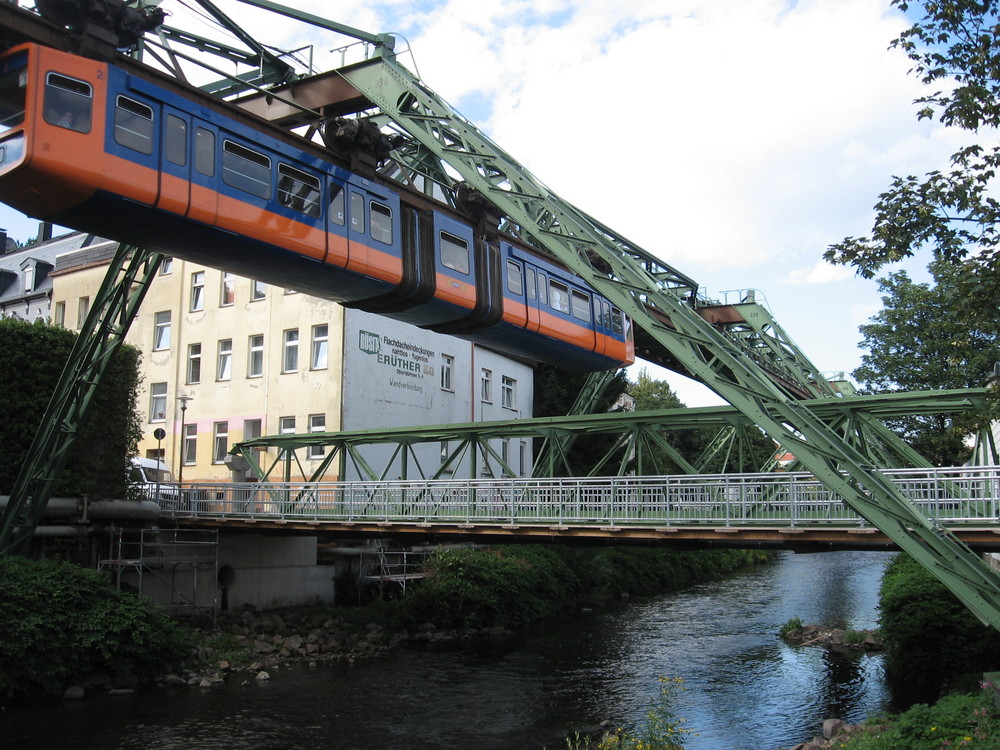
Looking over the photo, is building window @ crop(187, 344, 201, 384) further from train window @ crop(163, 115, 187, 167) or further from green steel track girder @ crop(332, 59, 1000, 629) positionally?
train window @ crop(163, 115, 187, 167)

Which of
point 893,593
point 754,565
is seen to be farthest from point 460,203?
point 754,565

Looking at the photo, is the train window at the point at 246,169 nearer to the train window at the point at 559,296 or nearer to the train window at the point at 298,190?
the train window at the point at 298,190

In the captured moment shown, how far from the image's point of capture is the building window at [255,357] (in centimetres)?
3750

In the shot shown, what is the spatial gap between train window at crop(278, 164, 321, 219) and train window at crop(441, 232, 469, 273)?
386cm

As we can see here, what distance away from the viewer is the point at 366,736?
56.5 feet

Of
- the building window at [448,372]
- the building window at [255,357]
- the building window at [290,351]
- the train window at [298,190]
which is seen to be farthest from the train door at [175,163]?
the building window at [448,372]

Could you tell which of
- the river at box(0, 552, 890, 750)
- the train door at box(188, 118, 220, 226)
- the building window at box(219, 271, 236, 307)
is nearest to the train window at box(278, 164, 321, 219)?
the train door at box(188, 118, 220, 226)

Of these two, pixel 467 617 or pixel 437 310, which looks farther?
pixel 467 617

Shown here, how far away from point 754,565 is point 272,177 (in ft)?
154

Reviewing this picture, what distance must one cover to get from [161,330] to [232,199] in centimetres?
2669

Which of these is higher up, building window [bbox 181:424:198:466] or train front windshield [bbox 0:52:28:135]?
train front windshield [bbox 0:52:28:135]

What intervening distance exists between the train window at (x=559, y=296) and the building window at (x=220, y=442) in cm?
1823

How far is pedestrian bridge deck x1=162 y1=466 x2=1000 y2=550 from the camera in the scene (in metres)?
16.8

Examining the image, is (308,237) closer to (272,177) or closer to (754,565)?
(272,177)
